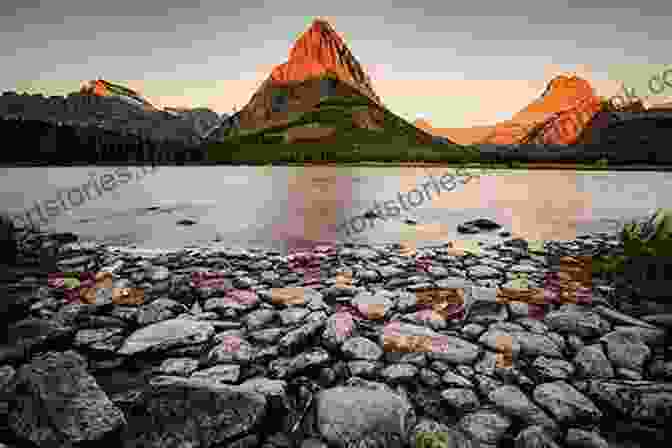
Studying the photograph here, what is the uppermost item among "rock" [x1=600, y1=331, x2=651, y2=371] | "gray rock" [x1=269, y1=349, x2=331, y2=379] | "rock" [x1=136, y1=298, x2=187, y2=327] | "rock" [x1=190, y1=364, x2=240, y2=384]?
"rock" [x1=600, y1=331, x2=651, y2=371]

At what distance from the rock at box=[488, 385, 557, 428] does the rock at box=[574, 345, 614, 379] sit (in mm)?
574

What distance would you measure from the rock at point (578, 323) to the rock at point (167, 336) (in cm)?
294

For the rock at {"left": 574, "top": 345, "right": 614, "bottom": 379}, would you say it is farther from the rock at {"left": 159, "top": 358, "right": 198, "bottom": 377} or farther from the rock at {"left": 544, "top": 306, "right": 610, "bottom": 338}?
the rock at {"left": 159, "top": 358, "right": 198, "bottom": 377}

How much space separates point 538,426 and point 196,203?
12.8 m

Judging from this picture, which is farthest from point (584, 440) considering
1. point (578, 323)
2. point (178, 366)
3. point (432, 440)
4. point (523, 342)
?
point (178, 366)

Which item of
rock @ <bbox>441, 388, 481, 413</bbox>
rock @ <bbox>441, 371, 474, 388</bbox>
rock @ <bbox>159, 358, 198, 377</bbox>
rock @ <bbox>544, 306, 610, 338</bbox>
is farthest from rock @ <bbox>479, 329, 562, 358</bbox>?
rock @ <bbox>159, 358, 198, 377</bbox>

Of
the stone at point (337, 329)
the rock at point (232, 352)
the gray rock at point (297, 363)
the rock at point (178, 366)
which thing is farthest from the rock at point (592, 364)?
the rock at point (178, 366)

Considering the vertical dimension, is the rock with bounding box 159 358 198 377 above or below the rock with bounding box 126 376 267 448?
below

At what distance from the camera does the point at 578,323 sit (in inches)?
109

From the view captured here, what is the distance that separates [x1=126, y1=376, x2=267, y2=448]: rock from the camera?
1.58 metres

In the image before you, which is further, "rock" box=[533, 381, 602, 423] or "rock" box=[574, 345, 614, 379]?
"rock" box=[574, 345, 614, 379]

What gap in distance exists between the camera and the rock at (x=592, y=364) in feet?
7.05

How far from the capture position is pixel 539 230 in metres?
7.78

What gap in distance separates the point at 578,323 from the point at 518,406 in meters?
1.38
